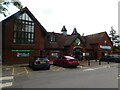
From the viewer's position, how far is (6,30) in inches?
666

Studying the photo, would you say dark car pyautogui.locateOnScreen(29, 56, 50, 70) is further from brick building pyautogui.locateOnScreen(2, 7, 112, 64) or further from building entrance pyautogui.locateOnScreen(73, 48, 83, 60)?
building entrance pyautogui.locateOnScreen(73, 48, 83, 60)

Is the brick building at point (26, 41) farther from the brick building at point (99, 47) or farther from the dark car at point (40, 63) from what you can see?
the dark car at point (40, 63)

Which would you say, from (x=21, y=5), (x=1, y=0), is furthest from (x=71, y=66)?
(x=1, y=0)

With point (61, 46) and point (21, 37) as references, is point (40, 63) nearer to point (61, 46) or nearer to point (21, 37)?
point (21, 37)

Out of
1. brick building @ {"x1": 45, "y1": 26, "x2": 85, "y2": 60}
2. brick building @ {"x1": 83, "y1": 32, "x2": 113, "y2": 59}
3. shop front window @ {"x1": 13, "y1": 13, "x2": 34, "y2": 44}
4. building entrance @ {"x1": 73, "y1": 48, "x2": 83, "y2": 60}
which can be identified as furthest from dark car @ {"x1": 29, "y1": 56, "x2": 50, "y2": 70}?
brick building @ {"x1": 83, "y1": 32, "x2": 113, "y2": 59}

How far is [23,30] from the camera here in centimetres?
1831

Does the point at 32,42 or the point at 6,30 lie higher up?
the point at 6,30

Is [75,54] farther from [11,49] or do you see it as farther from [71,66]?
[11,49]

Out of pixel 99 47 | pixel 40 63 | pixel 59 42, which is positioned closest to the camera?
pixel 40 63

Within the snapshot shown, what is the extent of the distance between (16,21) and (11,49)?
4777mm

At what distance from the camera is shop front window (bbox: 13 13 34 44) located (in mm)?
17664

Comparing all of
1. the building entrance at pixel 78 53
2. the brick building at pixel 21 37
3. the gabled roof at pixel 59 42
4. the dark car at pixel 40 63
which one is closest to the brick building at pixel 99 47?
the building entrance at pixel 78 53

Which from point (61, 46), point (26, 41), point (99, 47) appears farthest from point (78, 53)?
point (26, 41)

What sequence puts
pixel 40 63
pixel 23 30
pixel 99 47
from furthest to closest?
1. pixel 99 47
2. pixel 23 30
3. pixel 40 63
